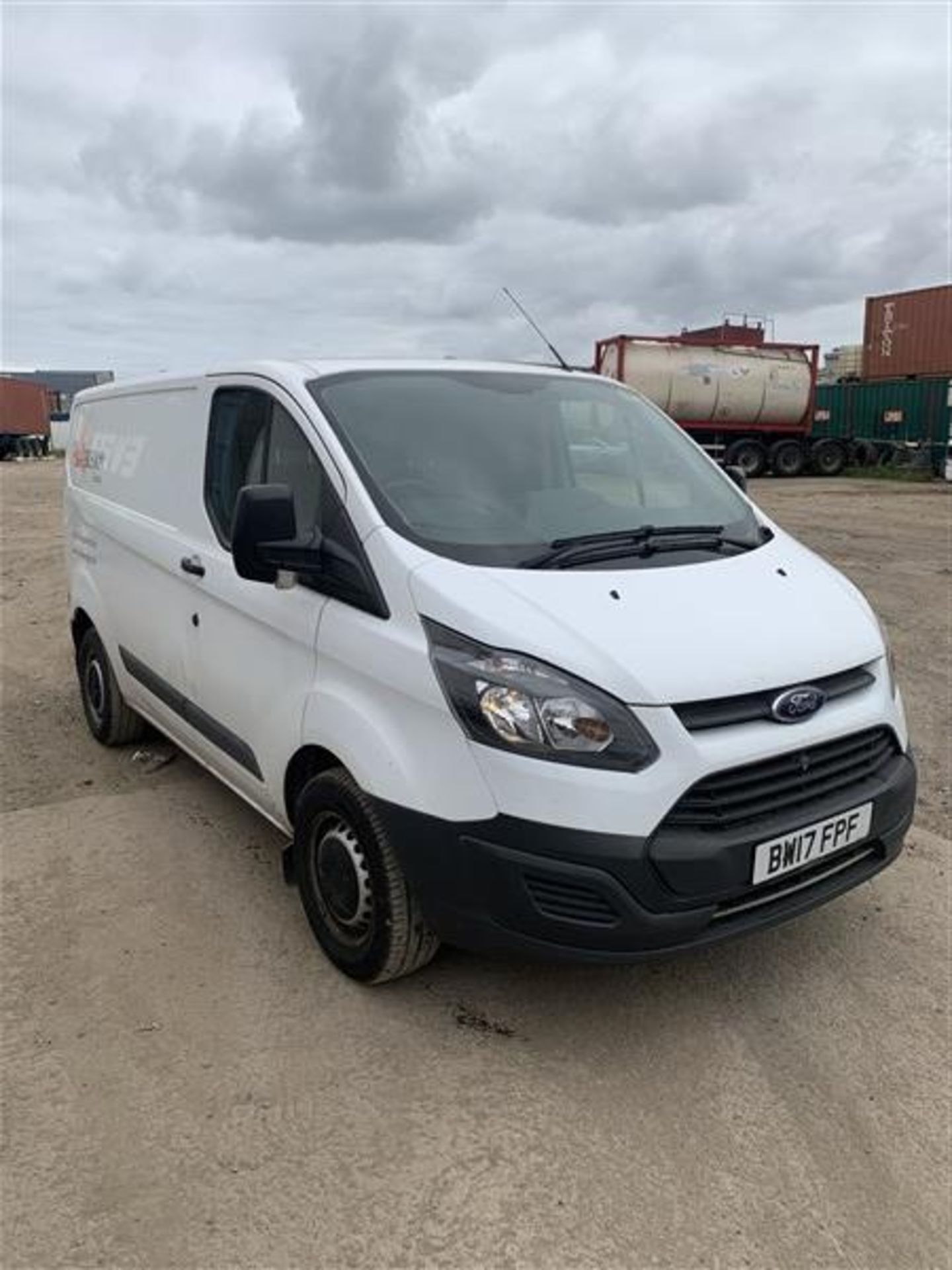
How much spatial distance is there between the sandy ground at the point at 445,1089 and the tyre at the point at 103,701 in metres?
1.09

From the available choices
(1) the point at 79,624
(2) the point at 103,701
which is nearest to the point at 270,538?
(2) the point at 103,701

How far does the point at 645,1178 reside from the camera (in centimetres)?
236

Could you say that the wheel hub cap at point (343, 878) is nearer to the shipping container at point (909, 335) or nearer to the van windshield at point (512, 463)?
the van windshield at point (512, 463)

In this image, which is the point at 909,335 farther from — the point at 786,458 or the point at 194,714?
the point at 194,714

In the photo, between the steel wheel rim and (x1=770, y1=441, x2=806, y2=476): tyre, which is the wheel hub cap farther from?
(x1=770, y1=441, x2=806, y2=476): tyre

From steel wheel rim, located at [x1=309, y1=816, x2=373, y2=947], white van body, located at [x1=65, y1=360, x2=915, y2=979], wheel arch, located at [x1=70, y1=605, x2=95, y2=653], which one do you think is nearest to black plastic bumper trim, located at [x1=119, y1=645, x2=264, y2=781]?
white van body, located at [x1=65, y1=360, x2=915, y2=979]

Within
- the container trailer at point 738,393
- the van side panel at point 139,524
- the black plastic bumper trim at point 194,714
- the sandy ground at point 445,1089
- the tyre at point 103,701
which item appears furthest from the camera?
the container trailer at point 738,393

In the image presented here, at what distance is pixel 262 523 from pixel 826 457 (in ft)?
84.2

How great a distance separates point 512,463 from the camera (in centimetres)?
340

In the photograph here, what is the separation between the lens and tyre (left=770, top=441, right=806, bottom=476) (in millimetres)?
25562

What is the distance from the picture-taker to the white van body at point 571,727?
2508 millimetres

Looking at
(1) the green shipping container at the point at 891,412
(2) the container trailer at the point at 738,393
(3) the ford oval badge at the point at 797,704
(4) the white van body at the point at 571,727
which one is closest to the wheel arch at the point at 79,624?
(4) the white van body at the point at 571,727

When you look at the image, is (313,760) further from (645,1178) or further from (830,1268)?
(830,1268)

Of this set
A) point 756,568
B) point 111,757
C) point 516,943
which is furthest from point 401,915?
point 111,757
